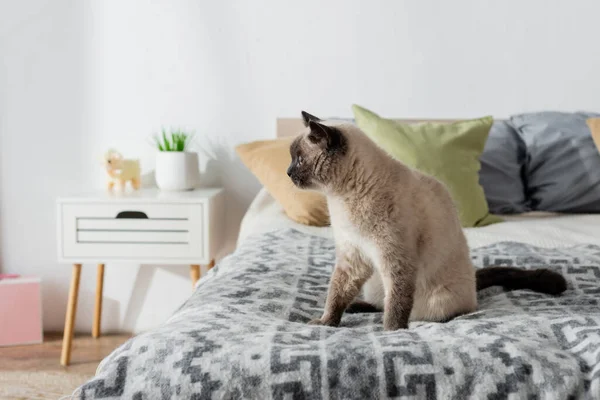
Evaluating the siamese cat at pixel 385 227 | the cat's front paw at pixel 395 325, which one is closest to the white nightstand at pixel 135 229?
the siamese cat at pixel 385 227

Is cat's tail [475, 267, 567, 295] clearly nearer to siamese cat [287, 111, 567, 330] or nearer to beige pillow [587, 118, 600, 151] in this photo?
siamese cat [287, 111, 567, 330]

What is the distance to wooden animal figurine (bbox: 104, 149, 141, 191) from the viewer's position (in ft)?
9.19

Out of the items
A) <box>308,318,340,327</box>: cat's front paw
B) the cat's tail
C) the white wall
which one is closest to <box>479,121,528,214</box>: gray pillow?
the white wall

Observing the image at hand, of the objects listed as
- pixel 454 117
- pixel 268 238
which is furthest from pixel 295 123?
pixel 268 238

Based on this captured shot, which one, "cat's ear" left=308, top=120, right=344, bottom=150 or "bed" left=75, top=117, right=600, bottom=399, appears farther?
"cat's ear" left=308, top=120, right=344, bottom=150

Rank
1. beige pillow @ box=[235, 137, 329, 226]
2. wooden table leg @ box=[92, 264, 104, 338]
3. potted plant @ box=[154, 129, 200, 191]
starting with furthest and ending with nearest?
wooden table leg @ box=[92, 264, 104, 338] → potted plant @ box=[154, 129, 200, 191] → beige pillow @ box=[235, 137, 329, 226]

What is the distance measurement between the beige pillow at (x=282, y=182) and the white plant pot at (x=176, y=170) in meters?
0.31

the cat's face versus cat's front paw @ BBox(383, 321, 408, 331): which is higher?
the cat's face

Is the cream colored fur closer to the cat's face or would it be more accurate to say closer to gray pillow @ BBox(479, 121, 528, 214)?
the cat's face

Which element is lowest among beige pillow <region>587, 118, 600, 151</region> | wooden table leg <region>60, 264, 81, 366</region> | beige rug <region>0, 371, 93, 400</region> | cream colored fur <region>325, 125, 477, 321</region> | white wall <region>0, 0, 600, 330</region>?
beige rug <region>0, 371, 93, 400</region>

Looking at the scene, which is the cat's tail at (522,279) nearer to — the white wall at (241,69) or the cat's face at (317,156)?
the cat's face at (317,156)

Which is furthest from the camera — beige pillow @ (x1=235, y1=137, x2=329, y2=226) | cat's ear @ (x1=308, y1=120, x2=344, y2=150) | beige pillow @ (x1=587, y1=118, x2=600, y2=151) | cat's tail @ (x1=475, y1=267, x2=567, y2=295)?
beige pillow @ (x1=587, y1=118, x2=600, y2=151)

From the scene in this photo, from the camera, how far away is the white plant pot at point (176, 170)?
109 inches

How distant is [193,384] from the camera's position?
88cm
